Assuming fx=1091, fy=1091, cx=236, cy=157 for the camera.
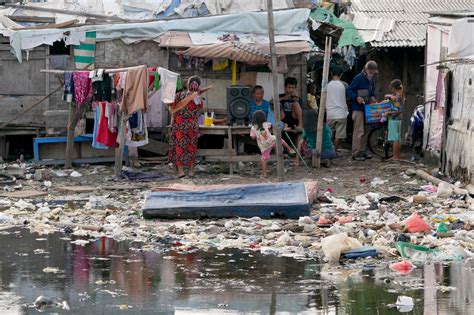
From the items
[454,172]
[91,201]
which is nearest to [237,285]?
[91,201]

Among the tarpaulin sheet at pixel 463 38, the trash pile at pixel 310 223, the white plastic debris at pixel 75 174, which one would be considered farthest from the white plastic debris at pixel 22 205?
the tarpaulin sheet at pixel 463 38

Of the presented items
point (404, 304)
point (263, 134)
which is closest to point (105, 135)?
point (263, 134)

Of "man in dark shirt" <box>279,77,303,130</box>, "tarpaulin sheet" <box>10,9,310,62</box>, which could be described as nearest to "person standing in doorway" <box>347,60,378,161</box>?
"man in dark shirt" <box>279,77,303,130</box>

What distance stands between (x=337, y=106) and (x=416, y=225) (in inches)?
302

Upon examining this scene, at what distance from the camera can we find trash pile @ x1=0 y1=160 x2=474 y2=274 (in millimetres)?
10055

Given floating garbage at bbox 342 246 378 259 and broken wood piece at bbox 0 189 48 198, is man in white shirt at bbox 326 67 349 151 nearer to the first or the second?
broken wood piece at bbox 0 189 48 198

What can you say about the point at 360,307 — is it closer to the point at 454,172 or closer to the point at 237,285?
the point at 237,285

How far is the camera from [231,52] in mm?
17922

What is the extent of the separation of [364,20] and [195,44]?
483 centimetres

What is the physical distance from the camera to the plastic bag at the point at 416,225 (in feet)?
36.7

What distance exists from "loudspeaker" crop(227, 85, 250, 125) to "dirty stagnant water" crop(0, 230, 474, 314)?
6.66 meters

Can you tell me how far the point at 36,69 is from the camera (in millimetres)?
18844

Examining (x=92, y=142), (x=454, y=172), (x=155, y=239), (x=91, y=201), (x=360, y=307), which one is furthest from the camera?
(x=92, y=142)

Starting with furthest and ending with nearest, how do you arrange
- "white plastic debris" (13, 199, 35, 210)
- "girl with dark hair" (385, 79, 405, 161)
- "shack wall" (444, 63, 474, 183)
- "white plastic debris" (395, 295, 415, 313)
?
"girl with dark hair" (385, 79, 405, 161), "shack wall" (444, 63, 474, 183), "white plastic debris" (13, 199, 35, 210), "white plastic debris" (395, 295, 415, 313)
